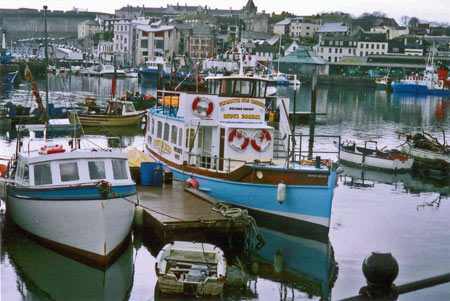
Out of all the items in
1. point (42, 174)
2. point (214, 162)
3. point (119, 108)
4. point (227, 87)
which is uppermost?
point (227, 87)

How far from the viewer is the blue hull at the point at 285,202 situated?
16.1m

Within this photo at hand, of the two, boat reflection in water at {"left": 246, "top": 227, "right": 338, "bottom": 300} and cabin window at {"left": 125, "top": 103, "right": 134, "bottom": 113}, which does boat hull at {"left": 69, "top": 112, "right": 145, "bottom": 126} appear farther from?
boat reflection in water at {"left": 246, "top": 227, "right": 338, "bottom": 300}

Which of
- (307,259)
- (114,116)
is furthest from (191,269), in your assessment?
(114,116)

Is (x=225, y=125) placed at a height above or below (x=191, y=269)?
above

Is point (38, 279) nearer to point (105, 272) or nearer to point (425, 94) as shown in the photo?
point (105, 272)

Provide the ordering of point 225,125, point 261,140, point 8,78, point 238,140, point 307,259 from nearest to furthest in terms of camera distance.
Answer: point 307,259 → point 225,125 → point 238,140 → point 261,140 → point 8,78

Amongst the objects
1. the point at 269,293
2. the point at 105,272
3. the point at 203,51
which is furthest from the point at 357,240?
the point at 203,51

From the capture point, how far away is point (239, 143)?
59.9ft

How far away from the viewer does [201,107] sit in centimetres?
1856

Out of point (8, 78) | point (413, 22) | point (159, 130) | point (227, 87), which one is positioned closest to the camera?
point (227, 87)

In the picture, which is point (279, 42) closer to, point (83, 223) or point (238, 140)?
point (238, 140)

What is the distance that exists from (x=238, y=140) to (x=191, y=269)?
6.85 m

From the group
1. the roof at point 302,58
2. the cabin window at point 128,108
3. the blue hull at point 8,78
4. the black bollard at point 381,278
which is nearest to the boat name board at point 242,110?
the black bollard at point 381,278

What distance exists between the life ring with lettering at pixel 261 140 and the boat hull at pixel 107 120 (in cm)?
2148
